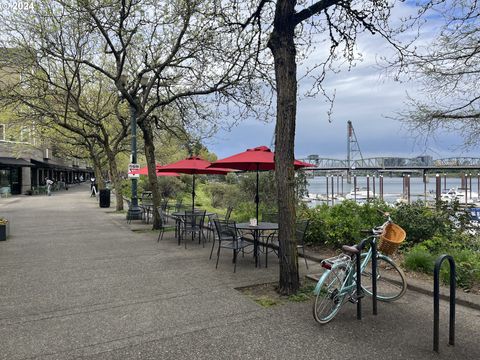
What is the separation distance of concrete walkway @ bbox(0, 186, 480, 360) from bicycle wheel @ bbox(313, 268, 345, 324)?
123 mm

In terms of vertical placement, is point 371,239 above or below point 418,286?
above

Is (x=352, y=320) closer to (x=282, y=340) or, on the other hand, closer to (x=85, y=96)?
(x=282, y=340)

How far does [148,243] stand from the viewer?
1018 cm

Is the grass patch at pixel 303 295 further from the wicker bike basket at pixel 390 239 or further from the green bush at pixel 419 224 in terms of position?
the green bush at pixel 419 224

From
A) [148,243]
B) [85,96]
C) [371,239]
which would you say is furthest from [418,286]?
[85,96]

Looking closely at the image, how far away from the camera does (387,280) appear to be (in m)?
5.88

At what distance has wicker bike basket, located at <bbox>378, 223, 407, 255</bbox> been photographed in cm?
502

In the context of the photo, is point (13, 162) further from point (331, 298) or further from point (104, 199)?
point (331, 298)

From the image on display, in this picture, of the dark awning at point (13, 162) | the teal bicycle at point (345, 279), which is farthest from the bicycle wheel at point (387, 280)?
the dark awning at point (13, 162)

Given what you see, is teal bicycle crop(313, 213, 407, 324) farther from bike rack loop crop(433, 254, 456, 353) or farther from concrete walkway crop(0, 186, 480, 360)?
bike rack loop crop(433, 254, 456, 353)

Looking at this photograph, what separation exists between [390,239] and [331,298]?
1.28m

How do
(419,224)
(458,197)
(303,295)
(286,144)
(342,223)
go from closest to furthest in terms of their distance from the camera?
1. (303,295)
2. (286,144)
3. (419,224)
4. (342,223)
5. (458,197)

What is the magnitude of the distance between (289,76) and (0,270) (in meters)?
6.29

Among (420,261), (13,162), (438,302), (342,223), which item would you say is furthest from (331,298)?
(13,162)
